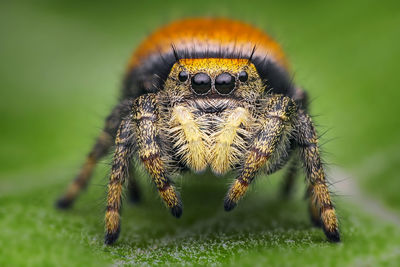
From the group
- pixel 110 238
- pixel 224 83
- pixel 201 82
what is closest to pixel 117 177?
pixel 110 238

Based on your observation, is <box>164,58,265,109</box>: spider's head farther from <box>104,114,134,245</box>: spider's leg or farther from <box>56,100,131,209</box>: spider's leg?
<box>56,100,131,209</box>: spider's leg

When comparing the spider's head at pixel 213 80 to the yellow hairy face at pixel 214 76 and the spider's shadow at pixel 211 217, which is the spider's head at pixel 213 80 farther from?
the spider's shadow at pixel 211 217

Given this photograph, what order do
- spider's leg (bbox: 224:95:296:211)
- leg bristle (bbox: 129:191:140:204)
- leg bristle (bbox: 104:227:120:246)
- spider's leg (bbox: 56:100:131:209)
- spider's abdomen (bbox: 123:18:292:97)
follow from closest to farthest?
spider's leg (bbox: 224:95:296:211) → leg bristle (bbox: 104:227:120:246) → spider's abdomen (bbox: 123:18:292:97) → spider's leg (bbox: 56:100:131:209) → leg bristle (bbox: 129:191:140:204)

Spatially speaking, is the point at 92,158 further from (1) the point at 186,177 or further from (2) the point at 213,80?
(2) the point at 213,80

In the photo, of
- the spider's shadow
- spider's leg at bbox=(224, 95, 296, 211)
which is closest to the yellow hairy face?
spider's leg at bbox=(224, 95, 296, 211)

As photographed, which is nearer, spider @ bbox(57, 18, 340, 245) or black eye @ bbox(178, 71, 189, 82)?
spider @ bbox(57, 18, 340, 245)

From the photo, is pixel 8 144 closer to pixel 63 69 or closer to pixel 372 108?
pixel 63 69

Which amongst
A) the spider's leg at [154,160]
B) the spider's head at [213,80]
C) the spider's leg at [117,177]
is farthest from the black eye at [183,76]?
the spider's leg at [117,177]

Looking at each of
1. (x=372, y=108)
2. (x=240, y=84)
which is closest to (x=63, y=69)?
(x=372, y=108)
